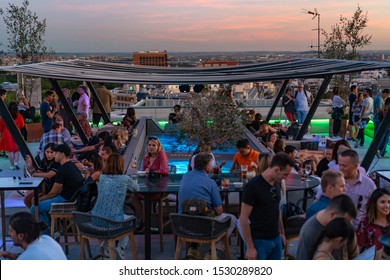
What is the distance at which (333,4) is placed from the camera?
29016 mm

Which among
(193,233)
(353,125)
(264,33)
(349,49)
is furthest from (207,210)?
(264,33)

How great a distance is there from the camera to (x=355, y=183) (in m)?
4.86

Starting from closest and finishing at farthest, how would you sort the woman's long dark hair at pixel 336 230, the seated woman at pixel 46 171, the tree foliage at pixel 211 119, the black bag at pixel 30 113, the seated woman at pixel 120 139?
the woman's long dark hair at pixel 336 230, the seated woman at pixel 46 171, the tree foliage at pixel 211 119, the seated woman at pixel 120 139, the black bag at pixel 30 113

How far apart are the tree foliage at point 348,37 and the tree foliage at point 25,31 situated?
329 inches

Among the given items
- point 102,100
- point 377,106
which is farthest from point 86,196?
point 102,100

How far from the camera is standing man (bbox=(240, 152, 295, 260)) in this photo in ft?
13.6

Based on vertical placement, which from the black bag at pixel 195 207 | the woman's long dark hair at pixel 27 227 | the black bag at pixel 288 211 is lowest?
the black bag at pixel 288 211

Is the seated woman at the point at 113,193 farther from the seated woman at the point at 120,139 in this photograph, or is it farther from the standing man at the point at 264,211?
the seated woman at the point at 120,139

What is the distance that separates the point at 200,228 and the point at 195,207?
195mm

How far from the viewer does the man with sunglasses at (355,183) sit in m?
4.80

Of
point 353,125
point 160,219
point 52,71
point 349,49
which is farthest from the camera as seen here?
point 349,49

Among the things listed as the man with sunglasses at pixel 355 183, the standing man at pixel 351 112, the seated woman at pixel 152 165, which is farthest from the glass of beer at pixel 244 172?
the standing man at pixel 351 112

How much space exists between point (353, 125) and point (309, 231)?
1017 centimetres
